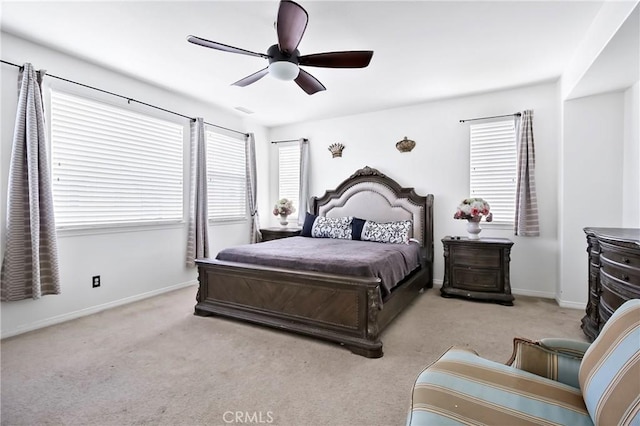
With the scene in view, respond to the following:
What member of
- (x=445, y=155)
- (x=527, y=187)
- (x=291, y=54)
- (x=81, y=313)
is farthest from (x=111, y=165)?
(x=527, y=187)

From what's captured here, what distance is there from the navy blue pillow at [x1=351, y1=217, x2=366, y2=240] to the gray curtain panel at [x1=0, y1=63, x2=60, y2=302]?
10.9 ft

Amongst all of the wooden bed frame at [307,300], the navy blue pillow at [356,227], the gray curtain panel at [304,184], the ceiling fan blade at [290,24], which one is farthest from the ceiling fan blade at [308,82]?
the gray curtain panel at [304,184]

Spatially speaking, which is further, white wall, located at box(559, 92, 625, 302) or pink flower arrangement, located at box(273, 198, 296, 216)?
pink flower arrangement, located at box(273, 198, 296, 216)

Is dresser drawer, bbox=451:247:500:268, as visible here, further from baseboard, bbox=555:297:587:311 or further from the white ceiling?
the white ceiling

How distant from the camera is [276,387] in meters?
2.01

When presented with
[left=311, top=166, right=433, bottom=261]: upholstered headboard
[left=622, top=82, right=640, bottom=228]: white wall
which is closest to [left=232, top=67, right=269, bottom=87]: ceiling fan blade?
Result: [left=311, top=166, right=433, bottom=261]: upholstered headboard

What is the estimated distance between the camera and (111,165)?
3.53 m

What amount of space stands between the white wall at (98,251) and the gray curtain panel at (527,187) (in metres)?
4.12

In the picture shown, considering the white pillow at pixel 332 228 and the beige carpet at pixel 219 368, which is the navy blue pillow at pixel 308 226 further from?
the beige carpet at pixel 219 368

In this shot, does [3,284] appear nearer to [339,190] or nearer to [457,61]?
[339,190]

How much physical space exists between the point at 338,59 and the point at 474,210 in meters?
2.53

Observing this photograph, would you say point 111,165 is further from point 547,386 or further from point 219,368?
point 547,386

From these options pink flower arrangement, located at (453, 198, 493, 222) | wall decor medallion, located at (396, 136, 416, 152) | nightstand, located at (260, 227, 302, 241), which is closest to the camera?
pink flower arrangement, located at (453, 198, 493, 222)

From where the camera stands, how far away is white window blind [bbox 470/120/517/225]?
4.11m
